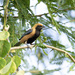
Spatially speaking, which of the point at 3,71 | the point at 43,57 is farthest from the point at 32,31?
the point at 3,71

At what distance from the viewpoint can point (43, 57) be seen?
3664 millimetres

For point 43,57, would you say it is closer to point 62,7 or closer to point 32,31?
point 32,31

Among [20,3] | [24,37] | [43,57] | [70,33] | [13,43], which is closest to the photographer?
[20,3]

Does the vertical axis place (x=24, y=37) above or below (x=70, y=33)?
below

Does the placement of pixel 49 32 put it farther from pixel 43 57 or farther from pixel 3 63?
pixel 43 57

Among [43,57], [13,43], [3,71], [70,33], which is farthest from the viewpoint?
[43,57]

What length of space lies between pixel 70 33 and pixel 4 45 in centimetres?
97

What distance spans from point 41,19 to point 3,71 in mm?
1190

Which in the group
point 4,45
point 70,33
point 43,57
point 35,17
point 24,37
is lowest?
point 43,57

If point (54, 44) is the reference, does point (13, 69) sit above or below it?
above

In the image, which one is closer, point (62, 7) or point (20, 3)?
point (20, 3)

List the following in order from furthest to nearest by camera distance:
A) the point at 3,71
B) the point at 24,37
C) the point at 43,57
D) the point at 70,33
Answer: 1. the point at 43,57
2. the point at 24,37
3. the point at 70,33
4. the point at 3,71

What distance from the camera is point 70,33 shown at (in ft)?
5.00

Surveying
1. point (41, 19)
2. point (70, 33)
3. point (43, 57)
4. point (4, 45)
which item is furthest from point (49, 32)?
point (43, 57)
